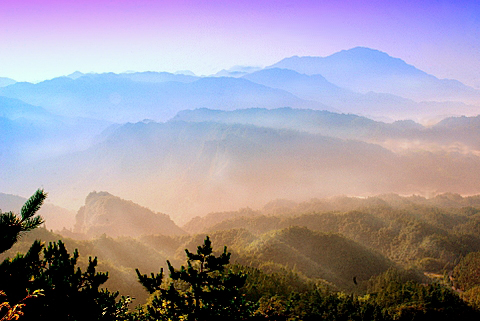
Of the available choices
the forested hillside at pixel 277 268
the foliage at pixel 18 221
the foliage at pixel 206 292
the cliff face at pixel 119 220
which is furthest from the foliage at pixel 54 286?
the cliff face at pixel 119 220

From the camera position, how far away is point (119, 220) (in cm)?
12850

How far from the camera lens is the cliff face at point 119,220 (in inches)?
4904

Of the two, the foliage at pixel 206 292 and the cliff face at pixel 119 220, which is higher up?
the foliage at pixel 206 292

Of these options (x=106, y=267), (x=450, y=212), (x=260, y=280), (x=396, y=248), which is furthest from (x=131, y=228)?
(x=450, y=212)

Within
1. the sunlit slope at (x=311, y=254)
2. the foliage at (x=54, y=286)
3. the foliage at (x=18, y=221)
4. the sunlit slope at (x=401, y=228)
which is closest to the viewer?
the foliage at (x=18, y=221)

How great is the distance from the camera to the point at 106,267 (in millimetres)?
63875

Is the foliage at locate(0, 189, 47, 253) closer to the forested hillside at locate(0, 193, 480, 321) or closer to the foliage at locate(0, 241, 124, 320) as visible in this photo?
the forested hillside at locate(0, 193, 480, 321)

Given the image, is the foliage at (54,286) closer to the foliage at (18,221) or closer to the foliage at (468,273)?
the foliage at (18,221)

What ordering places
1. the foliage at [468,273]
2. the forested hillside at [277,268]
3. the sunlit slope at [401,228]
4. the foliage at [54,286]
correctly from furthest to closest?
the sunlit slope at [401,228] < the foliage at [468,273] < the forested hillside at [277,268] < the foliage at [54,286]

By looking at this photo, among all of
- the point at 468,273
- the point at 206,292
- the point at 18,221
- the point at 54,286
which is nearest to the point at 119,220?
the point at 468,273

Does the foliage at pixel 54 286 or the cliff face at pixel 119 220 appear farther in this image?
the cliff face at pixel 119 220

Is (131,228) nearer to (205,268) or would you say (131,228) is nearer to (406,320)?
(406,320)

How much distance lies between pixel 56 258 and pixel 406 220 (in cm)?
12512

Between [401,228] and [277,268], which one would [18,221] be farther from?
[401,228]
